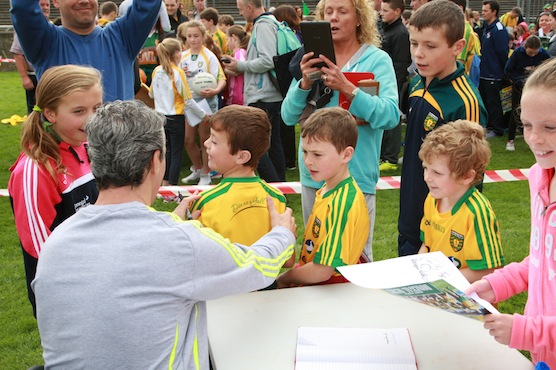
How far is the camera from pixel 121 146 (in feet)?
5.62

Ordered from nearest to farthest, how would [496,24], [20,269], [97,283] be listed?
[97,283] < [20,269] < [496,24]

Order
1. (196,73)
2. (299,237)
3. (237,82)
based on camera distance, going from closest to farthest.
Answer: (299,237)
(196,73)
(237,82)

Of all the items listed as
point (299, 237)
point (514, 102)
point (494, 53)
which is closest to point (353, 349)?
point (299, 237)

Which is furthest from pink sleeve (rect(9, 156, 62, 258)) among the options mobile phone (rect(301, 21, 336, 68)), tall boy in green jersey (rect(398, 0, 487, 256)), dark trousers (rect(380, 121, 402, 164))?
dark trousers (rect(380, 121, 402, 164))

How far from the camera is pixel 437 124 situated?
2.88 m

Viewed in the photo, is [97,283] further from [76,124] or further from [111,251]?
[76,124]

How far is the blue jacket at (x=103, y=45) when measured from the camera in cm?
312

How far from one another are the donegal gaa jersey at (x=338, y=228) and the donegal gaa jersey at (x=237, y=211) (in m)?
0.19

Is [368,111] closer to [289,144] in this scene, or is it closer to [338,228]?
[338,228]

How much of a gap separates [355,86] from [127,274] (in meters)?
1.88

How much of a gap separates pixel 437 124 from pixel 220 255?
1582 mm

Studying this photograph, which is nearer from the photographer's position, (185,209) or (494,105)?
(185,209)

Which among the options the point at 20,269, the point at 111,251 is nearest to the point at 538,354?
the point at 111,251

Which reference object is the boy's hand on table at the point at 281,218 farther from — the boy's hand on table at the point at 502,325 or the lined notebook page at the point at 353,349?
the boy's hand on table at the point at 502,325
